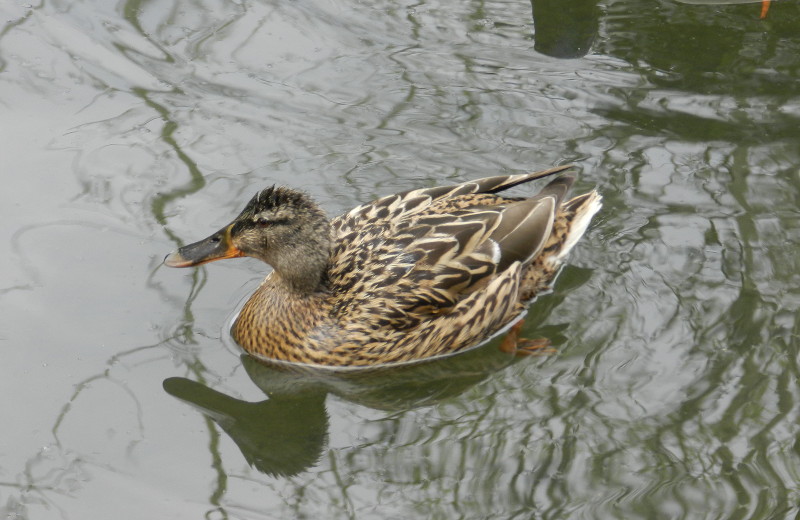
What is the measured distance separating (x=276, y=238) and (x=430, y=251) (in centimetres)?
90

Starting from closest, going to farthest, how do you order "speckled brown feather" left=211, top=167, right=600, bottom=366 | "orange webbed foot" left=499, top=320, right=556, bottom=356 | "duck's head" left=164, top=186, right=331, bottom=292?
1. "duck's head" left=164, top=186, right=331, bottom=292
2. "speckled brown feather" left=211, top=167, right=600, bottom=366
3. "orange webbed foot" left=499, top=320, right=556, bottom=356

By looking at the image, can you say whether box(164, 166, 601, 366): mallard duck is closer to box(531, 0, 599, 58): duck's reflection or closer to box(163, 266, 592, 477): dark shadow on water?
box(163, 266, 592, 477): dark shadow on water

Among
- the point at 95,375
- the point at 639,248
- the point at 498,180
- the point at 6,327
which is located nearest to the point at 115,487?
the point at 95,375

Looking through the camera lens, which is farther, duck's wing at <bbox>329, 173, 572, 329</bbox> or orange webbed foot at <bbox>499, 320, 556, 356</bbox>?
orange webbed foot at <bbox>499, 320, 556, 356</bbox>

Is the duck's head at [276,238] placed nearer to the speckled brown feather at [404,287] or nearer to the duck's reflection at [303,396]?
the speckled brown feather at [404,287]

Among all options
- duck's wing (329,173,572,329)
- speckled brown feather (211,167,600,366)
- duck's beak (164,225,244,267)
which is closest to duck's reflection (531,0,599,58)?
duck's wing (329,173,572,329)

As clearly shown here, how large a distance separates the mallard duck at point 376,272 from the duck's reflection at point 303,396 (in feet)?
0.29

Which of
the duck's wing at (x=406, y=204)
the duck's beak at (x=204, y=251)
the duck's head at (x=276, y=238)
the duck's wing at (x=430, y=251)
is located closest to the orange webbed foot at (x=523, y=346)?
the duck's wing at (x=430, y=251)

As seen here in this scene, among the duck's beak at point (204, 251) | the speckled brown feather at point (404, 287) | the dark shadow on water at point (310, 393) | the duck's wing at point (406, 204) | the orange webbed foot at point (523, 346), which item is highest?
the duck's beak at point (204, 251)

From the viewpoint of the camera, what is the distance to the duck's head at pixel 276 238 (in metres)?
6.77

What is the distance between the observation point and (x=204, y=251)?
22.4ft

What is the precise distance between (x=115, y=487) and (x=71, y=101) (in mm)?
3793

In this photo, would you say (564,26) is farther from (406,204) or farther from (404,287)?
(404,287)

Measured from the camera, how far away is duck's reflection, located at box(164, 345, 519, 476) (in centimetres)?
633
